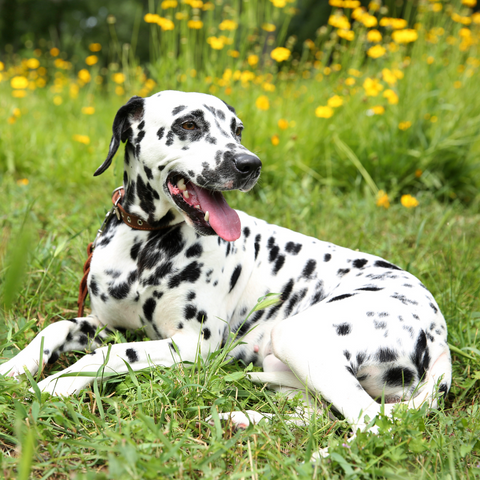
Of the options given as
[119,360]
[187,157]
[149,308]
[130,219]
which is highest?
[187,157]

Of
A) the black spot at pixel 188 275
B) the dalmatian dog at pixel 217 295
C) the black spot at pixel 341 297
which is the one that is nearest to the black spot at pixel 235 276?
the dalmatian dog at pixel 217 295

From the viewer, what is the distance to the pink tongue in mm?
2488

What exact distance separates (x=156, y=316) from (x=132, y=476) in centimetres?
116

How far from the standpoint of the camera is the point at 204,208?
258 centimetres

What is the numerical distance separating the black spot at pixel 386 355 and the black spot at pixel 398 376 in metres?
0.06

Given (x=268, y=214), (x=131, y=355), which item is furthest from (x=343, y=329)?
(x=268, y=214)

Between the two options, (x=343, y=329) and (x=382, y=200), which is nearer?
(x=343, y=329)

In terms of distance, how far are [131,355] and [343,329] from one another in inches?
45.2

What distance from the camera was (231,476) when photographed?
1.69 m

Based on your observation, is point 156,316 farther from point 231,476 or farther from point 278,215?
point 278,215

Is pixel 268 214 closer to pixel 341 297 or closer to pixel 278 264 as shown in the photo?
pixel 278 264

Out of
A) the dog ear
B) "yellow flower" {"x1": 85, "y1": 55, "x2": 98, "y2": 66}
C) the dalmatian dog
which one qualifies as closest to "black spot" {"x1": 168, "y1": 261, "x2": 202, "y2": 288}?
the dalmatian dog

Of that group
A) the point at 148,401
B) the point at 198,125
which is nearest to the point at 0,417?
the point at 148,401

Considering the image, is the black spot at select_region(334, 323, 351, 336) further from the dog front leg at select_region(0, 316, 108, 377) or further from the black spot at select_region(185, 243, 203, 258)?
the dog front leg at select_region(0, 316, 108, 377)
